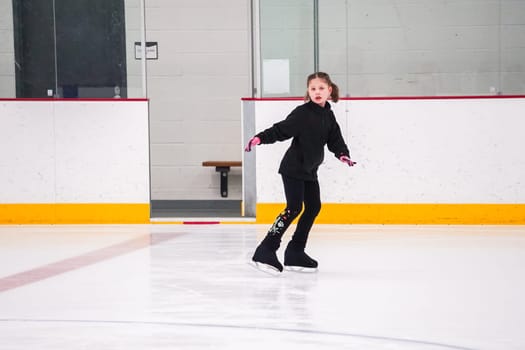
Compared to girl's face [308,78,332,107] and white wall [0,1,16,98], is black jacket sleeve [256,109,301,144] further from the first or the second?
white wall [0,1,16,98]

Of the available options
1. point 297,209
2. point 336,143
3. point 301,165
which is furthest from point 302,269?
point 336,143

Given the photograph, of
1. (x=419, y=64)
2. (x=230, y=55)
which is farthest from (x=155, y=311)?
(x=230, y=55)

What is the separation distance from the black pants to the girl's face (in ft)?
1.57

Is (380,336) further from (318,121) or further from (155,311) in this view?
(318,121)

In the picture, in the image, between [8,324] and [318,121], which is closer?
[8,324]

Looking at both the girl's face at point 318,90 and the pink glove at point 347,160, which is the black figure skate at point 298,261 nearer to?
the pink glove at point 347,160

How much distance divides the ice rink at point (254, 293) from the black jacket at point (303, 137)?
0.60 metres

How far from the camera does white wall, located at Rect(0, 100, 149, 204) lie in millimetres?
7574

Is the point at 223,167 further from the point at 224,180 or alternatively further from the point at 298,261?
the point at 298,261

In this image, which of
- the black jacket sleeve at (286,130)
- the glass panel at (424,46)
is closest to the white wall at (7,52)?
the glass panel at (424,46)

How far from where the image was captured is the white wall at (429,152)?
7332mm

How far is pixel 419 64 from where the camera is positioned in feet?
25.1

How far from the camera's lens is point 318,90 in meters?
4.88

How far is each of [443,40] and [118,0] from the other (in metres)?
3.07
